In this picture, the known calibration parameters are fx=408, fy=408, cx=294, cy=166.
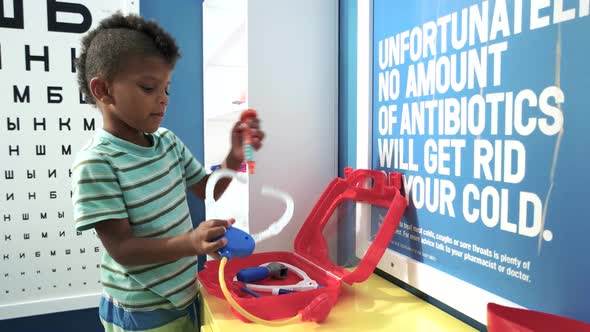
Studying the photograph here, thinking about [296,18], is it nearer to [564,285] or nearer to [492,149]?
[492,149]

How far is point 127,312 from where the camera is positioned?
0.69 metres

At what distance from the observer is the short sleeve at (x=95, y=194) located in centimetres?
60

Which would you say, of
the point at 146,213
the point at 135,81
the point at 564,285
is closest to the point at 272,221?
the point at 146,213

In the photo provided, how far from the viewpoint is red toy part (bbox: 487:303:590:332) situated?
1.39 feet

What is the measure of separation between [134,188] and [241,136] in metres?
0.21

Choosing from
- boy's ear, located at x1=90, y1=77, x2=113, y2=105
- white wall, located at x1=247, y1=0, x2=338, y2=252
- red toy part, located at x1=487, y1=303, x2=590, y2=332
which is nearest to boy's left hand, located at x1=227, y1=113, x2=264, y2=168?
white wall, located at x1=247, y1=0, x2=338, y2=252

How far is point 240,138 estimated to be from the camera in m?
0.78

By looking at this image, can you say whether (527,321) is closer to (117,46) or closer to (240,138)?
(240,138)

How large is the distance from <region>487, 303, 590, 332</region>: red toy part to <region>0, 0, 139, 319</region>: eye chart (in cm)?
124

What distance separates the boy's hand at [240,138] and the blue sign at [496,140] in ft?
0.81

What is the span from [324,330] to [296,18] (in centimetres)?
65

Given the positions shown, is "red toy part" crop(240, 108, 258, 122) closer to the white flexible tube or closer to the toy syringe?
the toy syringe

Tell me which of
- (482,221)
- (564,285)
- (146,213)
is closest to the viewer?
(564,285)

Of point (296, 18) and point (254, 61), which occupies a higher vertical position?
point (296, 18)
